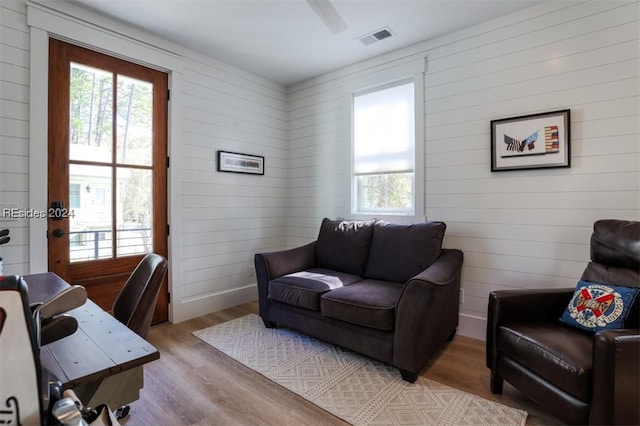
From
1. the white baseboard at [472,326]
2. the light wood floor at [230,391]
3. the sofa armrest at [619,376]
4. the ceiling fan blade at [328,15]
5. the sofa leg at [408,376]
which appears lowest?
the light wood floor at [230,391]

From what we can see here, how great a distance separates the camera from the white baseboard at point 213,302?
3.21 metres

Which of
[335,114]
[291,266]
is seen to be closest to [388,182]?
[335,114]

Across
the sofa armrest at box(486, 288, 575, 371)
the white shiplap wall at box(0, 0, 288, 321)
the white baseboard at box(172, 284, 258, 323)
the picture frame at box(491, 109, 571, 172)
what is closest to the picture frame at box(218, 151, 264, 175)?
the white shiplap wall at box(0, 0, 288, 321)

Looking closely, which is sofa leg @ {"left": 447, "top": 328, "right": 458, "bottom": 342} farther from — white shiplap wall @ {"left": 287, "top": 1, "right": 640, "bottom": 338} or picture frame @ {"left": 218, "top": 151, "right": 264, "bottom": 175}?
picture frame @ {"left": 218, "top": 151, "right": 264, "bottom": 175}

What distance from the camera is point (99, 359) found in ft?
3.01

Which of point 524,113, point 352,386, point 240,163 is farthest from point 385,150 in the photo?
point 352,386

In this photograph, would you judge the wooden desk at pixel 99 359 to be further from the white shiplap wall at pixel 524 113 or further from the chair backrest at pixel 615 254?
the white shiplap wall at pixel 524 113

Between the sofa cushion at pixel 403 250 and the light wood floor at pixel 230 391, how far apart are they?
2.32ft

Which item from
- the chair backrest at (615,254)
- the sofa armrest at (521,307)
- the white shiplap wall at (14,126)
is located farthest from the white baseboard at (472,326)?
the white shiplap wall at (14,126)

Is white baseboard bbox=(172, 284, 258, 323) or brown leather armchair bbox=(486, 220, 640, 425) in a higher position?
brown leather armchair bbox=(486, 220, 640, 425)

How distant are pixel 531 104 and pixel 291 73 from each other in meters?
2.54

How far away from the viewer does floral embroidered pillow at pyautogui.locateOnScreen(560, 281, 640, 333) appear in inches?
67.2

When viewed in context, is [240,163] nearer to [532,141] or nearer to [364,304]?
[364,304]

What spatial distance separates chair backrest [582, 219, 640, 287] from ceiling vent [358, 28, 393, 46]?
2242 millimetres
